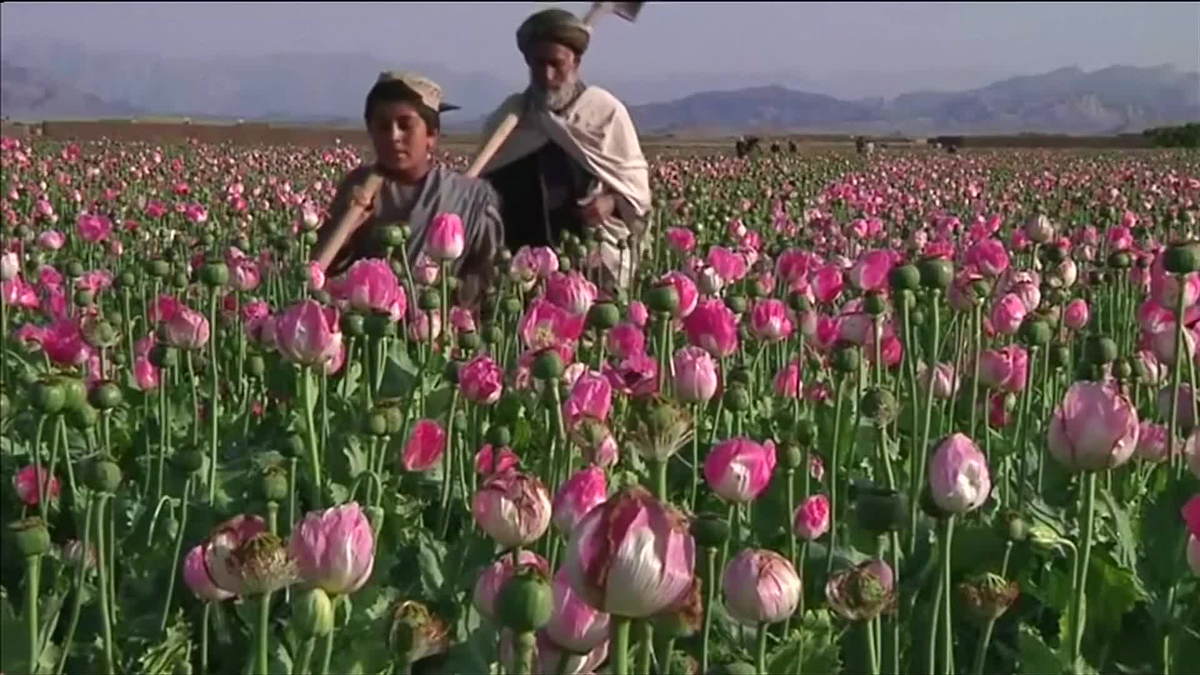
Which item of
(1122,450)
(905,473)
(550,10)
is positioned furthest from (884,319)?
(550,10)

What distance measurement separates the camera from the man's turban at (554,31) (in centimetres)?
459

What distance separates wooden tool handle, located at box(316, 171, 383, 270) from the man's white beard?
81 centimetres

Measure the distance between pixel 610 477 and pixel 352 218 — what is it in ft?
7.30

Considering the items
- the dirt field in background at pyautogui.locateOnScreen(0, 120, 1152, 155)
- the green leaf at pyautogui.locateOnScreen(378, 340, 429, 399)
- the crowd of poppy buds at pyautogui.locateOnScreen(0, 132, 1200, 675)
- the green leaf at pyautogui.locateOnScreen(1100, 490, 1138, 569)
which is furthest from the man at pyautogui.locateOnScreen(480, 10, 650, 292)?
the dirt field in background at pyautogui.locateOnScreen(0, 120, 1152, 155)

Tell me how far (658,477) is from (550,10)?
3476mm

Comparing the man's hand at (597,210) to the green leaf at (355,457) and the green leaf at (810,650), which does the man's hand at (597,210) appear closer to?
the green leaf at (355,457)

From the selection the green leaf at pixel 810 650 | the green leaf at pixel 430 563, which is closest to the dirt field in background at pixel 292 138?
the green leaf at pixel 430 563

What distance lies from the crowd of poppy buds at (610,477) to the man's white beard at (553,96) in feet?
3.82

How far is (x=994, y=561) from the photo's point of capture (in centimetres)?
198

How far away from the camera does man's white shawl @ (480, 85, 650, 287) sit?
4.86 metres

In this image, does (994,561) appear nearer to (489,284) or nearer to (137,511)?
(137,511)

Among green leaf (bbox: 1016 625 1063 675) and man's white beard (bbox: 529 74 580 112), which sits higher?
man's white beard (bbox: 529 74 580 112)

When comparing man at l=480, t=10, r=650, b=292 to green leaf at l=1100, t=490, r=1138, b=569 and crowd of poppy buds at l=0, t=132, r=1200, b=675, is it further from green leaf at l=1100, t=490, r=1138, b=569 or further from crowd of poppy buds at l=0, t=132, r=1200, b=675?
green leaf at l=1100, t=490, r=1138, b=569

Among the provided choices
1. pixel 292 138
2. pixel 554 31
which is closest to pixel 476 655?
pixel 554 31
